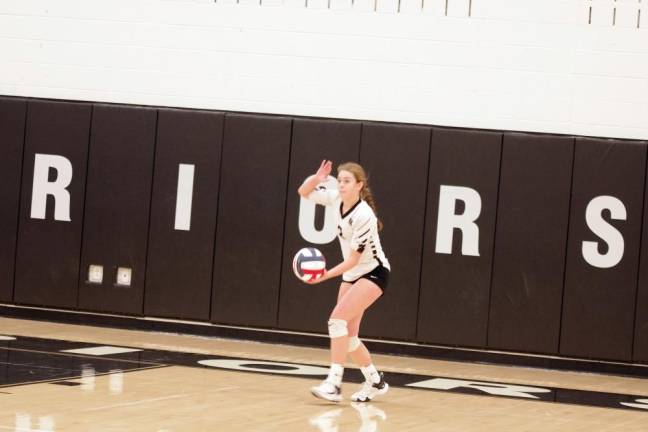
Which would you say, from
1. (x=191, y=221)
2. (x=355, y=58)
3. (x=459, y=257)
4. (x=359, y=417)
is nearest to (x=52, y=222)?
(x=191, y=221)

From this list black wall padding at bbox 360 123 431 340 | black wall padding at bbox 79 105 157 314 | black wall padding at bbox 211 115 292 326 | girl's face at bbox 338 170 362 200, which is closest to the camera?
girl's face at bbox 338 170 362 200

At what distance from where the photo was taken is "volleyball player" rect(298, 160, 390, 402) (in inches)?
374

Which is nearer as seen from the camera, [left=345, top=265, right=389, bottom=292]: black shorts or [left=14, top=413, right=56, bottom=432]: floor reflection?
[left=14, top=413, right=56, bottom=432]: floor reflection

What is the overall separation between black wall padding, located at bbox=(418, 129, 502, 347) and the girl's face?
4.32 meters

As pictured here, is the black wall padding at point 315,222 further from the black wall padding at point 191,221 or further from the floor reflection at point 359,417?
the floor reflection at point 359,417

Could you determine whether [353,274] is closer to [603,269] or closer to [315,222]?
[315,222]

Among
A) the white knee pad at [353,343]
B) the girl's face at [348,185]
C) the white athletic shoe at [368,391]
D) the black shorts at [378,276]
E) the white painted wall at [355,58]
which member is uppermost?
the white painted wall at [355,58]

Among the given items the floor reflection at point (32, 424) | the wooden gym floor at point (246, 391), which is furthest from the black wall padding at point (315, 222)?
the floor reflection at point (32, 424)

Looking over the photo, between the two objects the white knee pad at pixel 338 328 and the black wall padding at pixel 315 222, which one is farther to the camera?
the black wall padding at pixel 315 222

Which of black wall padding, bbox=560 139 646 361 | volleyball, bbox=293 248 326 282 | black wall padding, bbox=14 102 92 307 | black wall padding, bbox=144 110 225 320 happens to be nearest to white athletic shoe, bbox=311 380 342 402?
volleyball, bbox=293 248 326 282

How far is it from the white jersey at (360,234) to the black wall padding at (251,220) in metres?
4.36

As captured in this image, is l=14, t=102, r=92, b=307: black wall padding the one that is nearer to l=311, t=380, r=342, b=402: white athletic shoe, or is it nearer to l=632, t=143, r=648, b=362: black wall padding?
l=311, t=380, r=342, b=402: white athletic shoe

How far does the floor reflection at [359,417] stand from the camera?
8320 millimetres

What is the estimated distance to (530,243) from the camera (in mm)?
13633
